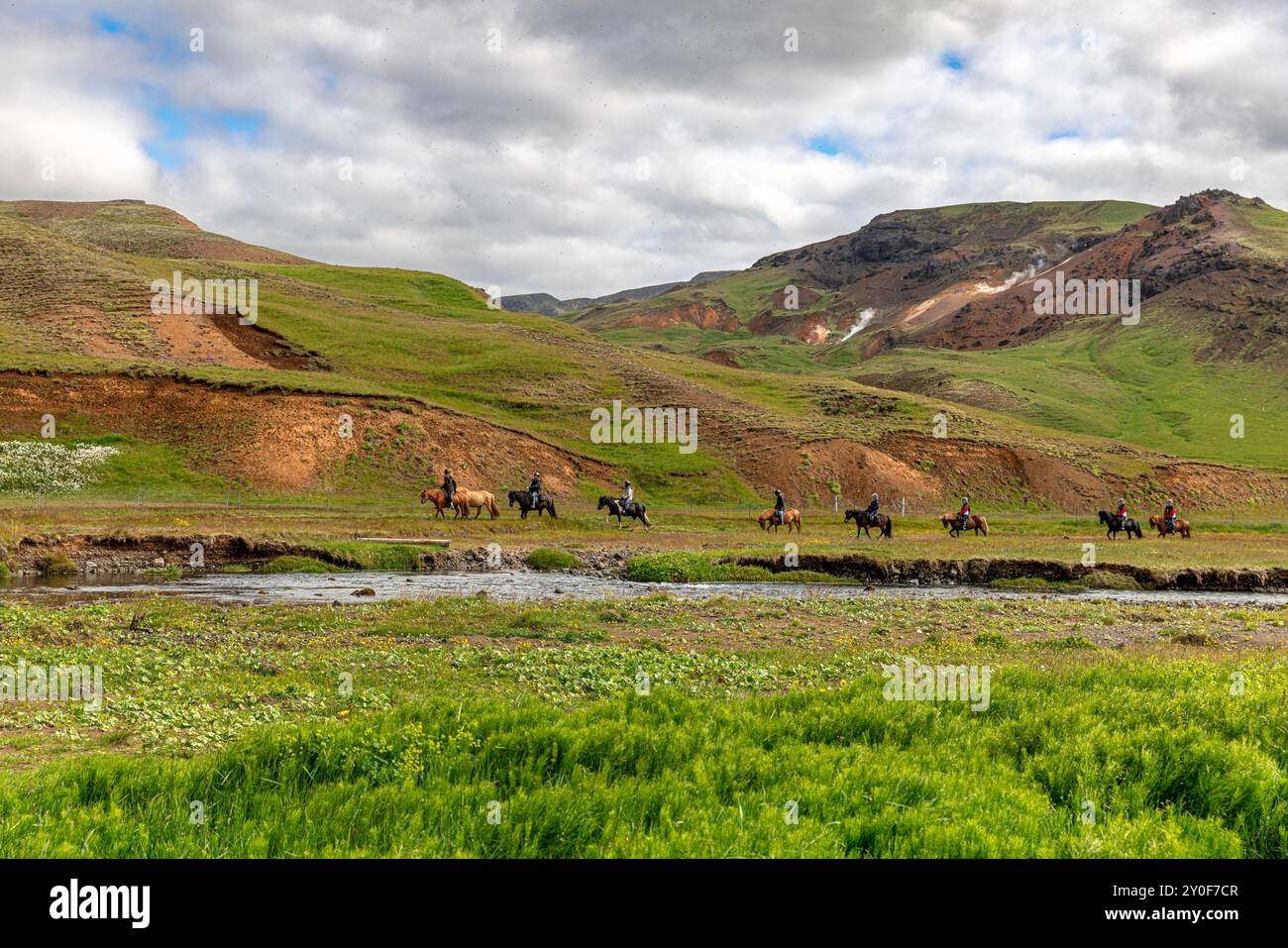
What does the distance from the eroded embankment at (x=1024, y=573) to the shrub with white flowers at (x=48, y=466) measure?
4702 centimetres

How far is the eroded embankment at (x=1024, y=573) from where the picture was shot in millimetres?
38406

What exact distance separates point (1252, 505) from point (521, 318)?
363 feet

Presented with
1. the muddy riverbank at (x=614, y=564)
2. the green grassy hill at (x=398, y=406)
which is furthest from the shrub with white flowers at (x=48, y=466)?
the muddy riverbank at (x=614, y=564)

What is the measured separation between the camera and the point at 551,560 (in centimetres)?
4094

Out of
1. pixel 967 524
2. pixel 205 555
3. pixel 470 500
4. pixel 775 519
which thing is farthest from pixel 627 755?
pixel 967 524

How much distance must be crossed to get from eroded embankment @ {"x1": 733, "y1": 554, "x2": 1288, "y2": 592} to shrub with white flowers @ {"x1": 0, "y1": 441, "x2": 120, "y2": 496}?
47019 millimetres

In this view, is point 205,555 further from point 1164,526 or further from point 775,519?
point 1164,526

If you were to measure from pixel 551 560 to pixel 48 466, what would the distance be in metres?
40.8

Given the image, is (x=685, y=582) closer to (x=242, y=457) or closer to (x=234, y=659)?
(x=234, y=659)

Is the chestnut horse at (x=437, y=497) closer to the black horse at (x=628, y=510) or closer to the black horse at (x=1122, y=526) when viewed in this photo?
the black horse at (x=628, y=510)

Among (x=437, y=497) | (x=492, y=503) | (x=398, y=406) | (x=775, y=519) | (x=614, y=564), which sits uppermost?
(x=398, y=406)

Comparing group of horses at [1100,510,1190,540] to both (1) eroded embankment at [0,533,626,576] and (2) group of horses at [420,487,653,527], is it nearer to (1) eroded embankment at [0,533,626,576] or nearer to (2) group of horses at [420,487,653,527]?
(2) group of horses at [420,487,653,527]

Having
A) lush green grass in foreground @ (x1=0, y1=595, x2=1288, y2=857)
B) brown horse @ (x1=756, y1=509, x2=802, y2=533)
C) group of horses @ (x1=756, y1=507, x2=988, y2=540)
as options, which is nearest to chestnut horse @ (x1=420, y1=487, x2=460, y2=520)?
brown horse @ (x1=756, y1=509, x2=802, y2=533)
